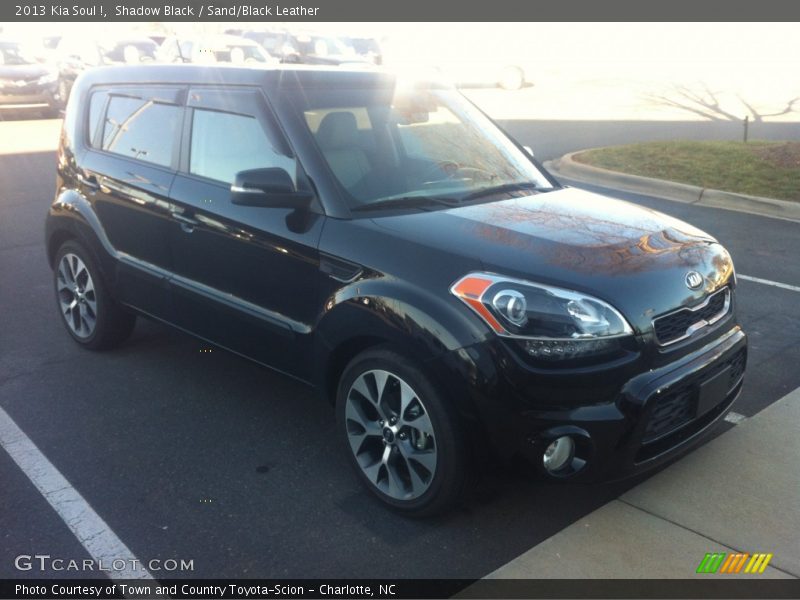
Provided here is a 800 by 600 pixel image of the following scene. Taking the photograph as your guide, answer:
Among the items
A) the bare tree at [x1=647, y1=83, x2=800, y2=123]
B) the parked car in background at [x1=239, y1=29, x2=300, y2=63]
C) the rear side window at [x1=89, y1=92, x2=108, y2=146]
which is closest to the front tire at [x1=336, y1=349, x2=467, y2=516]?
the rear side window at [x1=89, y1=92, x2=108, y2=146]

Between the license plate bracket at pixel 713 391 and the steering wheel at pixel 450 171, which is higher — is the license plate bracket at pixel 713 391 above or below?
below

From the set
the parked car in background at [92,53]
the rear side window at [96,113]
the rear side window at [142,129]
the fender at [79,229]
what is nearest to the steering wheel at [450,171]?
the rear side window at [142,129]

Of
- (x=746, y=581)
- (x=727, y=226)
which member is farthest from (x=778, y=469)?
(x=727, y=226)

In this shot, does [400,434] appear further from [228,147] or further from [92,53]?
[92,53]

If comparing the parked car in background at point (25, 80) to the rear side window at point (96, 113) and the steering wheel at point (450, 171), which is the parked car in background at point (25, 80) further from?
the steering wheel at point (450, 171)

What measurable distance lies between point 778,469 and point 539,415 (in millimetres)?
1516

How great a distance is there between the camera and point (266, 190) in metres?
3.86

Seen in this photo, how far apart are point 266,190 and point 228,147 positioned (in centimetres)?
70

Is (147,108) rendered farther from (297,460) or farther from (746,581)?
(746,581)

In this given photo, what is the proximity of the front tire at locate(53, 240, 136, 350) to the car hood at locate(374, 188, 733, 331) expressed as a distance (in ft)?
7.84

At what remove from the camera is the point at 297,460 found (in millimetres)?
4207

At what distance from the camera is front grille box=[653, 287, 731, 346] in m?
3.44

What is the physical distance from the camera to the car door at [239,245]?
4.00m
